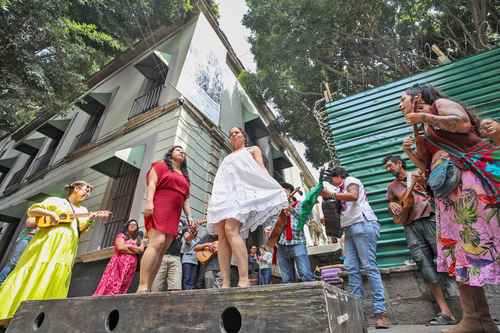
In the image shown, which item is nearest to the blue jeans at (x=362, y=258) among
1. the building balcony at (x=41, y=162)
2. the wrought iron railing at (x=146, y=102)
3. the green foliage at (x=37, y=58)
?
the green foliage at (x=37, y=58)

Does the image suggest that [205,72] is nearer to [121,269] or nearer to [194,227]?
[121,269]

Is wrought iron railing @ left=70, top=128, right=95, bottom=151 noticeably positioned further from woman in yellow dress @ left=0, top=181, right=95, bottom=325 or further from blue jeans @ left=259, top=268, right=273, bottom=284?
woman in yellow dress @ left=0, top=181, right=95, bottom=325

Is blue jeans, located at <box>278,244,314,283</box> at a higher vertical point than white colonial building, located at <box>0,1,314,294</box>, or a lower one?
lower

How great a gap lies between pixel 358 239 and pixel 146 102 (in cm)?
793

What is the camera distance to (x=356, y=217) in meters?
3.03

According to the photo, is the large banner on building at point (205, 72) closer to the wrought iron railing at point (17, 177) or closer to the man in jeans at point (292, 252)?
the man in jeans at point (292, 252)

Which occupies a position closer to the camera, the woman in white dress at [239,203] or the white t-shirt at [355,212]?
the woman in white dress at [239,203]

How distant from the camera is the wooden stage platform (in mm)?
1010

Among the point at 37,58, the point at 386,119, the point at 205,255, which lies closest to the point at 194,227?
the point at 205,255

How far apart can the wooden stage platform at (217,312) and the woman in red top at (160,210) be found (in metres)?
0.74

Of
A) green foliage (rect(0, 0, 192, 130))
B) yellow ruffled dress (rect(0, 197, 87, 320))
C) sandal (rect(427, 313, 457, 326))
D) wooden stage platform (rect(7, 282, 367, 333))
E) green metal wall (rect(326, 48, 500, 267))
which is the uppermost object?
green foliage (rect(0, 0, 192, 130))

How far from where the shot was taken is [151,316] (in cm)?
122

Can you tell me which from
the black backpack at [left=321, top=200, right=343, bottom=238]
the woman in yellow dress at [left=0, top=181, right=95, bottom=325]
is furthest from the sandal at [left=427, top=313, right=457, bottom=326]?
the woman in yellow dress at [left=0, top=181, right=95, bottom=325]

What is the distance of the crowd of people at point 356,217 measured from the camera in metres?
1.62
